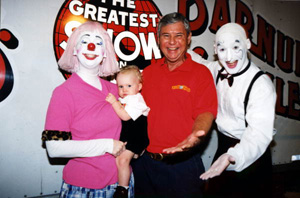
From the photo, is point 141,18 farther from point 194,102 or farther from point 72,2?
point 194,102

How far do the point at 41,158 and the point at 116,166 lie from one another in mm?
1197

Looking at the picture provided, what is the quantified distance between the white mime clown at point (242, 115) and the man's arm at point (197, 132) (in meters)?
0.22

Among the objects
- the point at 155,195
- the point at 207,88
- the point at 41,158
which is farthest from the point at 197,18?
the point at 41,158

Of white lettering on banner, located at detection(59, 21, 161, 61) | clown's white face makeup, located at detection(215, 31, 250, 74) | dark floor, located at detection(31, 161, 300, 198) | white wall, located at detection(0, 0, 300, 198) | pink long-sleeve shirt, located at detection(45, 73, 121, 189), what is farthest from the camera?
dark floor, located at detection(31, 161, 300, 198)

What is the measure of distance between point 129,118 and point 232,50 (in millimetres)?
1014

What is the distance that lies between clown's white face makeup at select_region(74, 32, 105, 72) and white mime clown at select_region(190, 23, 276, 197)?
101cm

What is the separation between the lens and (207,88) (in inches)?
72.6

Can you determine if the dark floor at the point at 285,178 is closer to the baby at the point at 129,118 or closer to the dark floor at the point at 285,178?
the dark floor at the point at 285,178

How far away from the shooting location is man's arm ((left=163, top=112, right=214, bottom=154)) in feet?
4.81

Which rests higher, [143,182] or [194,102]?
[194,102]

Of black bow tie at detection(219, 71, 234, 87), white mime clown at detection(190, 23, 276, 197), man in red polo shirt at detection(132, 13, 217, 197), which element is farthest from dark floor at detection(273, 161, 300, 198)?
black bow tie at detection(219, 71, 234, 87)

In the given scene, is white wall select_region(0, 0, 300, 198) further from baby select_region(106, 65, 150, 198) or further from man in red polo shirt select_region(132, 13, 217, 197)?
man in red polo shirt select_region(132, 13, 217, 197)

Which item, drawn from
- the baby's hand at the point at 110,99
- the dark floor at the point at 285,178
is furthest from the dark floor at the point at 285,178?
the baby's hand at the point at 110,99

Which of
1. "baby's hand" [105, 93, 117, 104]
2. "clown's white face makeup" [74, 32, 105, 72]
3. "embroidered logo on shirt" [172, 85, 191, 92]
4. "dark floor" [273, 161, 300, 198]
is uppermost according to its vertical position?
"clown's white face makeup" [74, 32, 105, 72]
